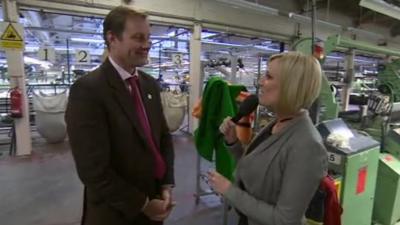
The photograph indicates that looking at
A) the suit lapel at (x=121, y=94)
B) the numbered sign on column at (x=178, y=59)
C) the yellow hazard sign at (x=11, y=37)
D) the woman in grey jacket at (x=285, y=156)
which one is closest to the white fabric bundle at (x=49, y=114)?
the yellow hazard sign at (x=11, y=37)

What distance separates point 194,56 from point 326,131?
4.19m

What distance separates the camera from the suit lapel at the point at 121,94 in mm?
1170

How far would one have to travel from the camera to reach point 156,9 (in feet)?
17.7

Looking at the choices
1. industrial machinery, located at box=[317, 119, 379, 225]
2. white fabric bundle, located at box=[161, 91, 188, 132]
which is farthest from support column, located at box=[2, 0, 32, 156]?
industrial machinery, located at box=[317, 119, 379, 225]

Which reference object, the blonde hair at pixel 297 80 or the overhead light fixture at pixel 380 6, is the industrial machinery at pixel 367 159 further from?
the blonde hair at pixel 297 80

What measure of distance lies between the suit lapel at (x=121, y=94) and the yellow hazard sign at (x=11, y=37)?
3844 mm

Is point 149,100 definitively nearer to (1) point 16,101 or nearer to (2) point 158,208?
(2) point 158,208

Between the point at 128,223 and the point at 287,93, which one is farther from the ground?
the point at 287,93

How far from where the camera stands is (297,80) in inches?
38.8

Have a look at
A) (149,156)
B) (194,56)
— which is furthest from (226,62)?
(149,156)

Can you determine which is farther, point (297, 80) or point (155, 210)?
point (155, 210)

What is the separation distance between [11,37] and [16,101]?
947mm

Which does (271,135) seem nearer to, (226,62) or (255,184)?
(255,184)

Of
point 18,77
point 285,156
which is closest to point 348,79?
point 18,77
